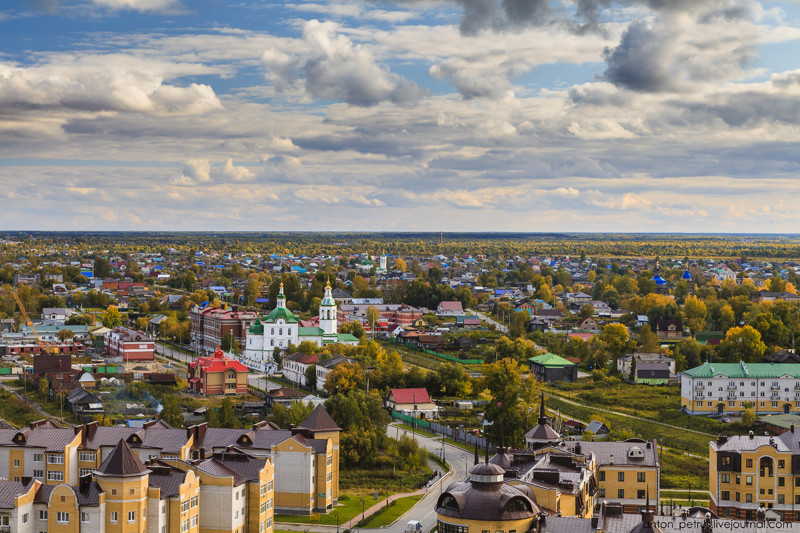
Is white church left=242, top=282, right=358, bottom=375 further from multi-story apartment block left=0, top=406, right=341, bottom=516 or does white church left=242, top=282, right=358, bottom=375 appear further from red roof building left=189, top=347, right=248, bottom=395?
multi-story apartment block left=0, top=406, right=341, bottom=516

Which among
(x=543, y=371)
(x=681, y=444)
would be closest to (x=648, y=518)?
(x=681, y=444)

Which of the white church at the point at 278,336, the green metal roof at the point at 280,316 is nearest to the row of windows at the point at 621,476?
the white church at the point at 278,336

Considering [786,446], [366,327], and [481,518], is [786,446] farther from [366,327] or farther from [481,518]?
[366,327]

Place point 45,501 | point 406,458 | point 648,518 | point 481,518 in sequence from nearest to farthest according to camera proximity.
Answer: point 648,518 → point 481,518 → point 45,501 → point 406,458

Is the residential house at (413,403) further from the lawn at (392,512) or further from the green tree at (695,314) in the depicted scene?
Answer: the green tree at (695,314)

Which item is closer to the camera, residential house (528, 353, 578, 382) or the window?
the window

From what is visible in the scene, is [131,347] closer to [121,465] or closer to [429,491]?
[429,491]

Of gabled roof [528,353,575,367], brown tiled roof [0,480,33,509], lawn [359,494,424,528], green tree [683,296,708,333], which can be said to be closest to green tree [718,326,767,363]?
gabled roof [528,353,575,367]
